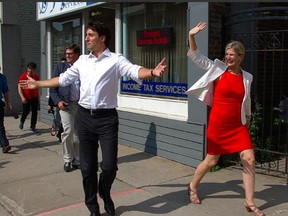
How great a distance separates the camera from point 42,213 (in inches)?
171

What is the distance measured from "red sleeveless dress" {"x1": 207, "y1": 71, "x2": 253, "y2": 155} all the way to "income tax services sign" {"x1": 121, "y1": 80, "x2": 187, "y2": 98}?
2.17 metres

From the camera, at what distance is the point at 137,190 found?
4910 mm

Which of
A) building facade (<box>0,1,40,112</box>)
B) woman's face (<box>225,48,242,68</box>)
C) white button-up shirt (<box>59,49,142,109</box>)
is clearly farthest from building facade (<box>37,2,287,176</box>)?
building facade (<box>0,1,40,112</box>)

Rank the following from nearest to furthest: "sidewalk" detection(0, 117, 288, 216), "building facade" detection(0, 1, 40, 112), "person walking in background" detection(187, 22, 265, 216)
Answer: "person walking in background" detection(187, 22, 265, 216), "sidewalk" detection(0, 117, 288, 216), "building facade" detection(0, 1, 40, 112)

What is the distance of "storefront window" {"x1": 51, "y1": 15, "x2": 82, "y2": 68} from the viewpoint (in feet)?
30.5

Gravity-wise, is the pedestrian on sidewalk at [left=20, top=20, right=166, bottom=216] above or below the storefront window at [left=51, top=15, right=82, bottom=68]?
below

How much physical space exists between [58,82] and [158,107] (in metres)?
2.85

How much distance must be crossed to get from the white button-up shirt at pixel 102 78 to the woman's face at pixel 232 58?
3.15 feet

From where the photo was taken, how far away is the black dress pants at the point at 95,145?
3.87m

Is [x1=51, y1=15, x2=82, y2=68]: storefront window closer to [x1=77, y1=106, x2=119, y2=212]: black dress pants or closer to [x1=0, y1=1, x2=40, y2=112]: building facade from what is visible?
[x1=0, y1=1, x2=40, y2=112]: building facade

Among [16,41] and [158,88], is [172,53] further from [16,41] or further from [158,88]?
[16,41]

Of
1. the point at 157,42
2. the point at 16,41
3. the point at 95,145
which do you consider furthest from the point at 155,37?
the point at 16,41

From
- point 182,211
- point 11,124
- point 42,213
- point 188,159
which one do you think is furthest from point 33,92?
point 182,211

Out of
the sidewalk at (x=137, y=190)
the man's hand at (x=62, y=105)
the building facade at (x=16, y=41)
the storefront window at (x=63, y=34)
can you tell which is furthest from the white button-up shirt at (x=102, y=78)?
the building facade at (x=16, y=41)
